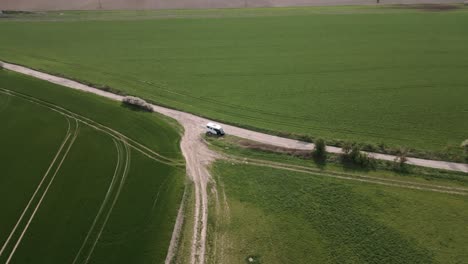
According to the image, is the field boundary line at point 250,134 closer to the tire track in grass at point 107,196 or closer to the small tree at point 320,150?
the small tree at point 320,150

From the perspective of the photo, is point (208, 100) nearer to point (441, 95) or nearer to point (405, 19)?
point (441, 95)

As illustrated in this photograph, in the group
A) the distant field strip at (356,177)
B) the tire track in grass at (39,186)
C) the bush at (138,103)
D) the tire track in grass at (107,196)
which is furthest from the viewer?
the bush at (138,103)

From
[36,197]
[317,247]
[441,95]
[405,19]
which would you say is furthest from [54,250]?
[405,19]

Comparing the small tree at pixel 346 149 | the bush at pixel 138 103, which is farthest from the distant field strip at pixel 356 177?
the bush at pixel 138 103

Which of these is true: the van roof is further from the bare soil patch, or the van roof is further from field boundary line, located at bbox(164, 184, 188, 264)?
the bare soil patch

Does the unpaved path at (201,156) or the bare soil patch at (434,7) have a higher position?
the bare soil patch at (434,7)
